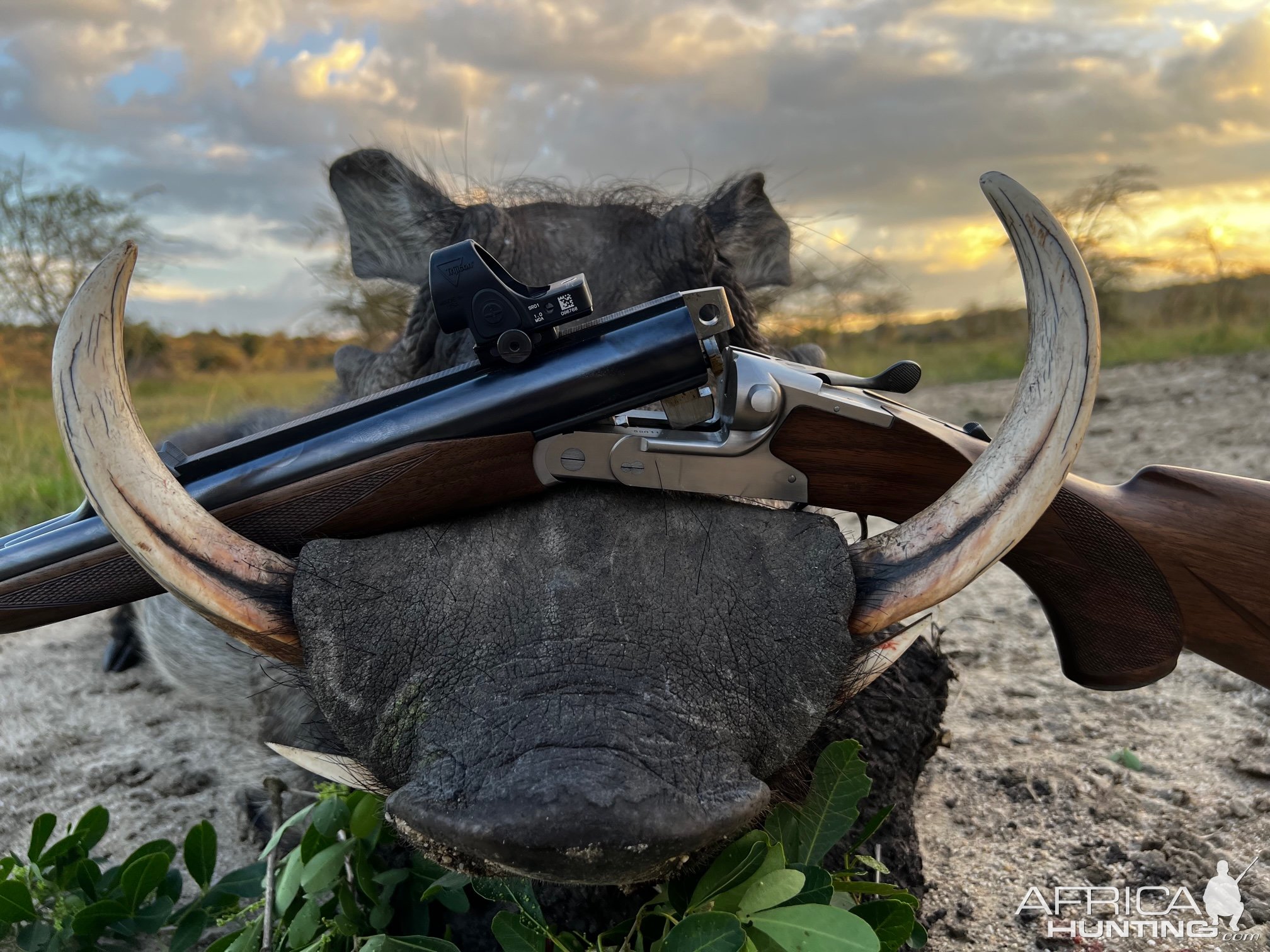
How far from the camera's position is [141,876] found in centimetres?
189

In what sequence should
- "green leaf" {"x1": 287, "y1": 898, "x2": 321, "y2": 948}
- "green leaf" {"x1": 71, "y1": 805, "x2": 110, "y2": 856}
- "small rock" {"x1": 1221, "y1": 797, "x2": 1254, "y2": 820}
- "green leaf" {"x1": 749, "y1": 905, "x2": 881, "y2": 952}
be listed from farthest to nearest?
1. "small rock" {"x1": 1221, "y1": 797, "x2": 1254, "y2": 820}
2. "green leaf" {"x1": 71, "y1": 805, "x2": 110, "y2": 856}
3. "green leaf" {"x1": 287, "y1": 898, "x2": 321, "y2": 948}
4. "green leaf" {"x1": 749, "y1": 905, "x2": 881, "y2": 952}

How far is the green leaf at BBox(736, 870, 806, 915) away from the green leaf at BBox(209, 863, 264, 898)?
1091 mm

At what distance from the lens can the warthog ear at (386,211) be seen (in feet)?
8.07

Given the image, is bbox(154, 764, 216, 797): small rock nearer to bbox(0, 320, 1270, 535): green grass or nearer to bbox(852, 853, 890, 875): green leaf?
bbox(0, 320, 1270, 535): green grass

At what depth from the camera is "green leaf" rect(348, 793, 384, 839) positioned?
175cm

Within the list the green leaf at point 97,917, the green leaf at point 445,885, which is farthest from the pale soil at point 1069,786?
the green leaf at point 97,917

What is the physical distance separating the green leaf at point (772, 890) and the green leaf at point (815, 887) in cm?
11

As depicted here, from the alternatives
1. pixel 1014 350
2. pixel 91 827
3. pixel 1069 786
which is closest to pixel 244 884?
pixel 91 827

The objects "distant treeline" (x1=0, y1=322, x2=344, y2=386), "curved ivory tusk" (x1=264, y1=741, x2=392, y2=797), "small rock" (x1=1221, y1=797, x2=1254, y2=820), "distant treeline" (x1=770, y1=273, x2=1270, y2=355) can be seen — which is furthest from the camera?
"distant treeline" (x1=770, y1=273, x2=1270, y2=355)

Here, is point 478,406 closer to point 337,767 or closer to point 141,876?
point 337,767

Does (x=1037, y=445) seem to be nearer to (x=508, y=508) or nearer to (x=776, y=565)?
(x=776, y=565)

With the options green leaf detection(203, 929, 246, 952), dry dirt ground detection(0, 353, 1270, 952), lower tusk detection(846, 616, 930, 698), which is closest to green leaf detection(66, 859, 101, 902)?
green leaf detection(203, 929, 246, 952)

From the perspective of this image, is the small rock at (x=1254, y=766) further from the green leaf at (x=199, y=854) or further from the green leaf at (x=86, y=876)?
the green leaf at (x=86, y=876)

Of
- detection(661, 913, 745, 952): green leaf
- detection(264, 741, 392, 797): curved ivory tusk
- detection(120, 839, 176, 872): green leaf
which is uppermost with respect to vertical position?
detection(264, 741, 392, 797): curved ivory tusk
